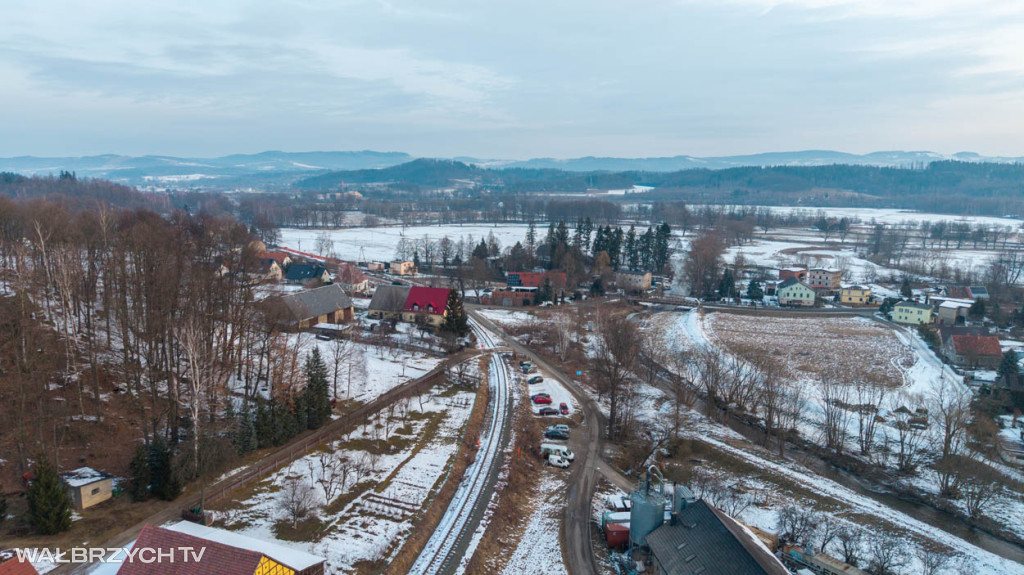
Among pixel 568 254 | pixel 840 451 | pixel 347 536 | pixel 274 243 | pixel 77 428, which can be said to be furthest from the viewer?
pixel 274 243

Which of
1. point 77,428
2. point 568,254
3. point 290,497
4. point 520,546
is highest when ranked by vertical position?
point 568,254

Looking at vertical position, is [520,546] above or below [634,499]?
below

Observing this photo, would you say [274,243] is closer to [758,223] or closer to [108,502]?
[108,502]

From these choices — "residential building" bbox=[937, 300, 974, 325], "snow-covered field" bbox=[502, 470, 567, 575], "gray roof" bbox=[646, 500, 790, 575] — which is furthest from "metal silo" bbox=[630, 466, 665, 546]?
"residential building" bbox=[937, 300, 974, 325]

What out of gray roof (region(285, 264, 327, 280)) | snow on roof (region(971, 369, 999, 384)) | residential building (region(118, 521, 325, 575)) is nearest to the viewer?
residential building (region(118, 521, 325, 575))

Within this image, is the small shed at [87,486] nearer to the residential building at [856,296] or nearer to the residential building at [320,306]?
the residential building at [320,306]

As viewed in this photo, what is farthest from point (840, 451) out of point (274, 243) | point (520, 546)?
point (274, 243)

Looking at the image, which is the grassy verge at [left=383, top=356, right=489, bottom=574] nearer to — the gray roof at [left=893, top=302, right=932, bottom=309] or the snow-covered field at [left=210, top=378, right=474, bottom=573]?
the snow-covered field at [left=210, top=378, right=474, bottom=573]
